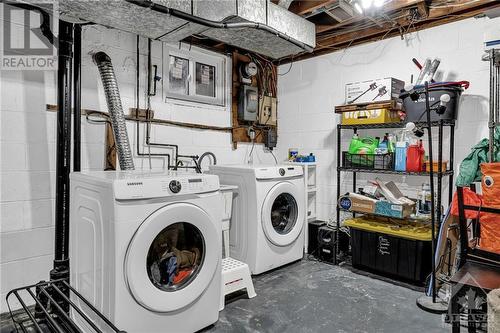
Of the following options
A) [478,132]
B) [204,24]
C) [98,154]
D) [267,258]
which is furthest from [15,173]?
[478,132]

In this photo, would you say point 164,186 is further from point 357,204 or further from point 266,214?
point 357,204

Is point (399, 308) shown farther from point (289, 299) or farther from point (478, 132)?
point (478, 132)

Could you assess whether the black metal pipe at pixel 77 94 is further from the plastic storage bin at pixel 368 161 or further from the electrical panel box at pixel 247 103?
the plastic storage bin at pixel 368 161

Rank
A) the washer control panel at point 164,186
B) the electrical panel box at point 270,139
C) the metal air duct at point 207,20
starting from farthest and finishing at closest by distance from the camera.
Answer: the electrical panel box at point 270,139 < the metal air duct at point 207,20 < the washer control panel at point 164,186

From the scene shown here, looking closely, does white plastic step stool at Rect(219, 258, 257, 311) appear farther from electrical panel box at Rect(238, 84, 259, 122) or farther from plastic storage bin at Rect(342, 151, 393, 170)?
electrical panel box at Rect(238, 84, 259, 122)

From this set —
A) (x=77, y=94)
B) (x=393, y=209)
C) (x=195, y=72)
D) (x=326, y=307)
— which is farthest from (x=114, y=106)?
(x=393, y=209)

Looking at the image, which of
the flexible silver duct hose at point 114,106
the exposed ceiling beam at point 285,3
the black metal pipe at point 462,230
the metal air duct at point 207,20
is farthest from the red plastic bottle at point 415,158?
the flexible silver duct hose at point 114,106

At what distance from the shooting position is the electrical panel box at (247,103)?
392cm

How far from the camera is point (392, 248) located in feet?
9.44

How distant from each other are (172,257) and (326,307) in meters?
1.22

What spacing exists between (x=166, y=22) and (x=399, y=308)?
2.74 metres

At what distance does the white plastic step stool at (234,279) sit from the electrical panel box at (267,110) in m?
2.04

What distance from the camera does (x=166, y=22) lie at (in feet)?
8.16

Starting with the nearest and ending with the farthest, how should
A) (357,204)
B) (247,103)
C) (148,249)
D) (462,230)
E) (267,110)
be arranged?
1. (148,249)
2. (462,230)
3. (357,204)
4. (247,103)
5. (267,110)
